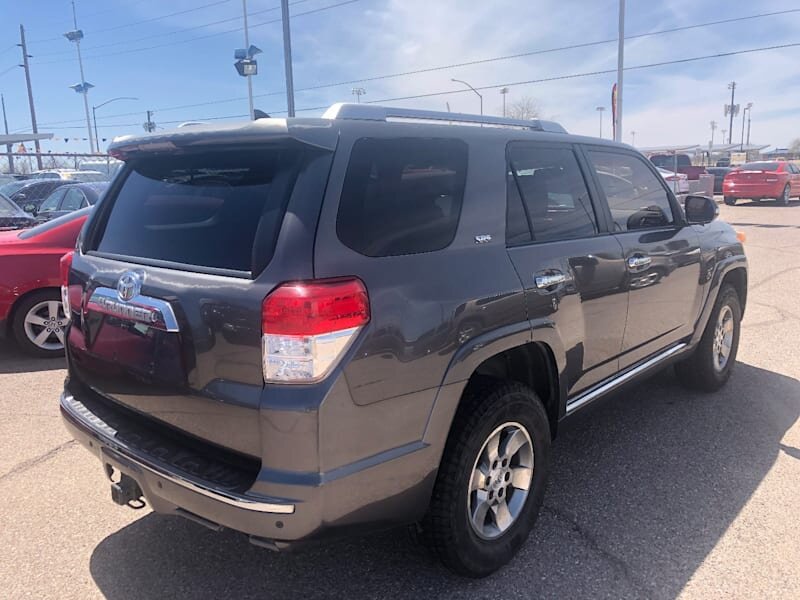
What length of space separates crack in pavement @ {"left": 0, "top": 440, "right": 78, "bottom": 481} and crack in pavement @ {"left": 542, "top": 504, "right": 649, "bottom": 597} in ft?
9.69

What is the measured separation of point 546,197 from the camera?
308 cm

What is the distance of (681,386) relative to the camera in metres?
4.86

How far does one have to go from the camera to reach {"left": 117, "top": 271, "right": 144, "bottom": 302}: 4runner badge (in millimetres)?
2332

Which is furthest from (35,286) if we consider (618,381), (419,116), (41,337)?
(618,381)

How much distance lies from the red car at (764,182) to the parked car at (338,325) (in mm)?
22774

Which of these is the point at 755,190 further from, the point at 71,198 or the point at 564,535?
the point at 564,535

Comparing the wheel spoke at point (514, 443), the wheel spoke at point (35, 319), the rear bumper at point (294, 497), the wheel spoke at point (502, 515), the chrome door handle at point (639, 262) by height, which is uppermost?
the chrome door handle at point (639, 262)

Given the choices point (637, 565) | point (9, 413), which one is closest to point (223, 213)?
point (637, 565)

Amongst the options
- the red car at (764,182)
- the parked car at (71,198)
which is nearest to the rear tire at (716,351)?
the parked car at (71,198)

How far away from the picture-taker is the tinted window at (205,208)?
2.14 m

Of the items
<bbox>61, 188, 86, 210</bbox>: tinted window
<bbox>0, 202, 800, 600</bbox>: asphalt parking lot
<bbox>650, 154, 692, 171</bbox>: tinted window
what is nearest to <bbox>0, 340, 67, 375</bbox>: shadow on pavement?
<bbox>0, 202, 800, 600</bbox>: asphalt parking lot

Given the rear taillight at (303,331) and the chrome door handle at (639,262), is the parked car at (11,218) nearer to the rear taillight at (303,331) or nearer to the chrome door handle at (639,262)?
the rear taillight at (303,331)

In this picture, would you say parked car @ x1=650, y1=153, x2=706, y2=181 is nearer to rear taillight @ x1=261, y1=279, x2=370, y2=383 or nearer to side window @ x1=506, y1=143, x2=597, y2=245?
side window @ x1=506, y1=143, x2=597, y2=245

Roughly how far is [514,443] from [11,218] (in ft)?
27.0
